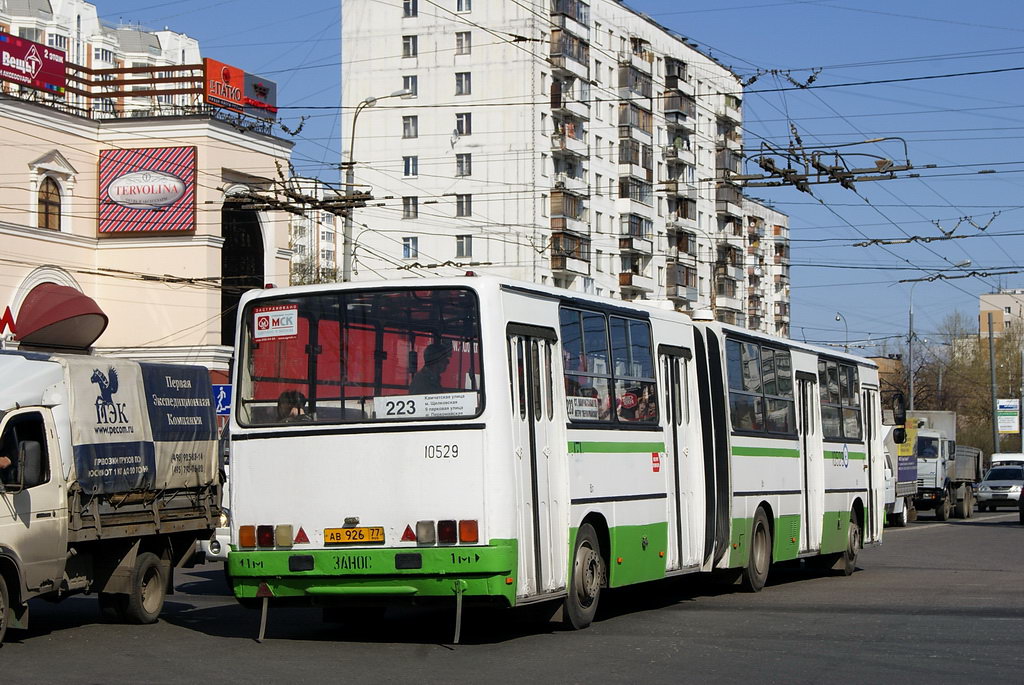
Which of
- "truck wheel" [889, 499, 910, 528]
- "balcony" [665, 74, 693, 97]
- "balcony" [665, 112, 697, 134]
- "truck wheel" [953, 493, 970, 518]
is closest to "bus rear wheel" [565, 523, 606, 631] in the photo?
"truck wheel" [889, 499, 910, 528]

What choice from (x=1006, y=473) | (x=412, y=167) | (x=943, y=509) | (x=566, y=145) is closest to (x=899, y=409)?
(x=943, y=509)

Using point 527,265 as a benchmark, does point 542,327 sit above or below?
below

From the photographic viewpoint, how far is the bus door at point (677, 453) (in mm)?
15710

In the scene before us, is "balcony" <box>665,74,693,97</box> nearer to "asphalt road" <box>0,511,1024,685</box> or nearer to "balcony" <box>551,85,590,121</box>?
"balcony" <box>551,85,590,121</box>

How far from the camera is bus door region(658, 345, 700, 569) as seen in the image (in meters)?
15.7

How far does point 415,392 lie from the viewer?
1211cm

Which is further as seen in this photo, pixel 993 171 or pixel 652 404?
pixel 993 171

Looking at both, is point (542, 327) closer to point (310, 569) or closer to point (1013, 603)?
point (310, 569)

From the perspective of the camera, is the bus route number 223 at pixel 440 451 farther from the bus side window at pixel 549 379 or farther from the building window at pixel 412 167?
the building window at pixel 412 167

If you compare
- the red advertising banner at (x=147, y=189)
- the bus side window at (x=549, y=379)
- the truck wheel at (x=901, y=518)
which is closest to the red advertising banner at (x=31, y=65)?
the red advertising banner at (x=147, y=189)

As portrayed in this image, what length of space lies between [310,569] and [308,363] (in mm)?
1638

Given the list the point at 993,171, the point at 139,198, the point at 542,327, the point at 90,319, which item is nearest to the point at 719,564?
the point at 542,327

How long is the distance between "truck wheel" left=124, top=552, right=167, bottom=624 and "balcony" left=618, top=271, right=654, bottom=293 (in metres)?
66.0

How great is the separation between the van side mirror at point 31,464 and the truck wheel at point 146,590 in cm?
193
